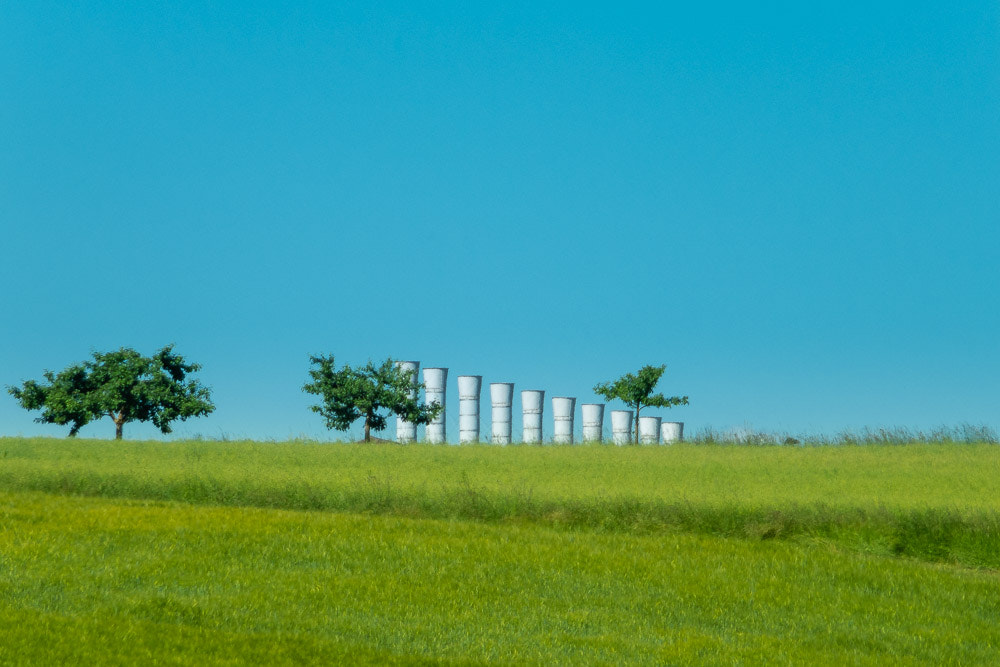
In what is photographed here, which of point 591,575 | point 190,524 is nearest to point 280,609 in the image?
point 591,575

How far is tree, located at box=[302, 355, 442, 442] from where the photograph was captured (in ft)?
150

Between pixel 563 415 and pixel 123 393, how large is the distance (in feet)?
84.5

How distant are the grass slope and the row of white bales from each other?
33559 mm

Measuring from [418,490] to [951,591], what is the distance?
33.9 feet

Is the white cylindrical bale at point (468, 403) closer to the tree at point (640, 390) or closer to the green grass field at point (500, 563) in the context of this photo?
the tree at point (640, 390)

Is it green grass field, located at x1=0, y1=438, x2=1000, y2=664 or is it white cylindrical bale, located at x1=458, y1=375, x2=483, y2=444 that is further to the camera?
white cylindrical bale, located at x1=458, y1=375, x2=483, y2=444

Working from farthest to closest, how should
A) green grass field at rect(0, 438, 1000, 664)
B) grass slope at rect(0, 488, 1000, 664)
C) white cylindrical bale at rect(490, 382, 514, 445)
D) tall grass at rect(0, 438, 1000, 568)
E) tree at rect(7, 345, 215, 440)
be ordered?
white cylindrical bale at rect(490, 382, 514, 445) → tree at rect(7, 345, 215, 440) → tall grass at rect(0, 438, 1000, 568) → green grass field at rect(0, 438, 1000, 664) → grass slope at rect(0, 488, 1000, 664)

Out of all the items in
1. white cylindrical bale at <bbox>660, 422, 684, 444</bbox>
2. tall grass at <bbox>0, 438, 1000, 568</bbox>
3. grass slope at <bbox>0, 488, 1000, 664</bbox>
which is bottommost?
grass slope at <bbox>0, 488, 1000, 664</bbox>

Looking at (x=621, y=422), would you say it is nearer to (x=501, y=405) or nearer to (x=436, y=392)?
(x=501, y=405)

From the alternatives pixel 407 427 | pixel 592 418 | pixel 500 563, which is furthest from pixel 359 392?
pixel 500 563

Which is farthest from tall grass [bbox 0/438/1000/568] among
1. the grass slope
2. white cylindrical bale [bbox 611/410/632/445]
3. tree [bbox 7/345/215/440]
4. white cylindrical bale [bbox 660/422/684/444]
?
white cylindrical bale [bbox 660/422/684/444]

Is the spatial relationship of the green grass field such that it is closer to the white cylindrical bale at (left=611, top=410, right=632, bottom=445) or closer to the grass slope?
the grass slope

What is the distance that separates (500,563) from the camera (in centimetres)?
1489

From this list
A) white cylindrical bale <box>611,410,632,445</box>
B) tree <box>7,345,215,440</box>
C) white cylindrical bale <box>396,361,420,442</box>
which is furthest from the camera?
white cylindrical bale <box>611,410,632,445</box>
